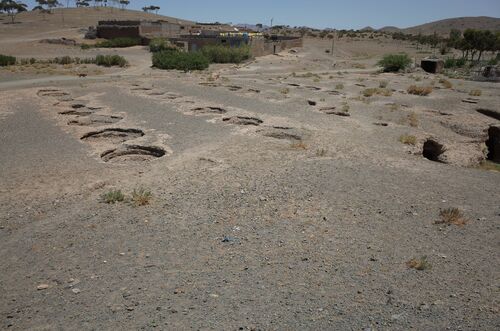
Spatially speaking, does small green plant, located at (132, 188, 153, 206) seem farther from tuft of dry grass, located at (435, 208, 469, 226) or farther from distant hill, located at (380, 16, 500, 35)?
distant hill, located at (380, 16, 500, 35)

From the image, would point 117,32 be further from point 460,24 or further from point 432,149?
point 460,24

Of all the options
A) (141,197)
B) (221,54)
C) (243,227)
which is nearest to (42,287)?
(141,197)

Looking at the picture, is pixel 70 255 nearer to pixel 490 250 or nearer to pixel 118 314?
pixel 118 314

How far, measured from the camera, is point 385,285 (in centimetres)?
562

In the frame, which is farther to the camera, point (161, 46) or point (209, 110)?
point (161, 46)

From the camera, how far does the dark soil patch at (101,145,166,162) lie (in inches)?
454

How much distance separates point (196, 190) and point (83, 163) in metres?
3.55

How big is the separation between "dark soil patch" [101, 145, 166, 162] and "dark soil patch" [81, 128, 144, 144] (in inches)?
44.2

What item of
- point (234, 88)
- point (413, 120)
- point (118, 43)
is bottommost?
point (413, 120)

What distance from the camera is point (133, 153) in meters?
12.0

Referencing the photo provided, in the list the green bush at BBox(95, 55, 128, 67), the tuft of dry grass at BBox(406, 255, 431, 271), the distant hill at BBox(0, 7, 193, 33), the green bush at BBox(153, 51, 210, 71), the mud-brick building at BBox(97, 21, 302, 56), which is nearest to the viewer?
the tuft of dry grass at BBox(406, 255, 431, 271)

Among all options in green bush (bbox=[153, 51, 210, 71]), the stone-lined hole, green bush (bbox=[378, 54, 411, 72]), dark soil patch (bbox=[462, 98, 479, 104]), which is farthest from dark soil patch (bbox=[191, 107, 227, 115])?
green bush (bbox=[378, 54, 411, 72])

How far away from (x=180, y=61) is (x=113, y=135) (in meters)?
22.3

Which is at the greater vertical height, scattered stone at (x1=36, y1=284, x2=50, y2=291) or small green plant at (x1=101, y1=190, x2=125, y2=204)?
small green plant at (x1=101, y1=190, x2=125, y2=204)
